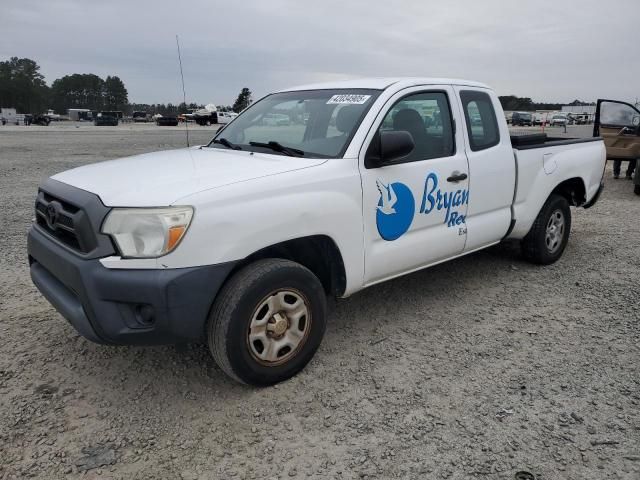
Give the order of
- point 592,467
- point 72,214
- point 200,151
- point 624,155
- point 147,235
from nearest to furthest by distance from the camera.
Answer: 1. point 592,467
2. point 147,235
3. point 72,214
4. point 200,151
5. point 624,155

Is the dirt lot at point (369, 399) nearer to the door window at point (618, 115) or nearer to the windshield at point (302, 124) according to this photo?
the windshield at point (302, 124)

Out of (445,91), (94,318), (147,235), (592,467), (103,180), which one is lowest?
(592,467)

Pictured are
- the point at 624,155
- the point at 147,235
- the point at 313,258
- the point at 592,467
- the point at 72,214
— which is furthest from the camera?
the point at 624,155

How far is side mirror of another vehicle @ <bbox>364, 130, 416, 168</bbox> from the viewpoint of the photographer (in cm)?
327

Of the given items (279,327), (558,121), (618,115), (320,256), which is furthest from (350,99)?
(558,121)

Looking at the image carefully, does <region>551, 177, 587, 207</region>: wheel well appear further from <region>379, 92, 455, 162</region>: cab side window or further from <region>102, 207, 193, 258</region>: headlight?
<region>102, 207, 193, 258</region>: headlight

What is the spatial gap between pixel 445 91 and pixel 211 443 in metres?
3.12

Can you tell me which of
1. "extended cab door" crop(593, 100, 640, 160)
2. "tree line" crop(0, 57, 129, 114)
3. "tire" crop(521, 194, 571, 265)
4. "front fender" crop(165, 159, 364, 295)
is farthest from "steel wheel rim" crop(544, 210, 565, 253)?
"tree line" crop(0, 57, 129, 114)

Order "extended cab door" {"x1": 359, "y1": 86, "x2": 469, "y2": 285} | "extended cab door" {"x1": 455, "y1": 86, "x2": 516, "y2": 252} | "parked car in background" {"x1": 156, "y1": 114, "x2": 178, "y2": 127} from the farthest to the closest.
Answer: "parked car in background" {"x1": 156, "y1": 114, "x2": 178, "y2": 127} < "extended cab door" {"x1": 455, "y1": 86, "x2": 516, "y2": 252} < "extended cab door" {"x1": 359, "y1": 86, "x2": 469, "y2": 285}

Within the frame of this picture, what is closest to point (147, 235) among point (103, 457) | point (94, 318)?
point (94, 318)

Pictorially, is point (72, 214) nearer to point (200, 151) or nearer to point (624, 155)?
point (200, 151)

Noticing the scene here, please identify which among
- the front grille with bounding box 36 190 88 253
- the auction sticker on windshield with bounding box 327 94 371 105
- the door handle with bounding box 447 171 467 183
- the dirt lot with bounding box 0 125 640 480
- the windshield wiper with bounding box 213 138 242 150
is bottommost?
the dirt lot with bounding box 0 125 640 480

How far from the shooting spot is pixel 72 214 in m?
2.83

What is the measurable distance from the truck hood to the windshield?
0.19 metres
